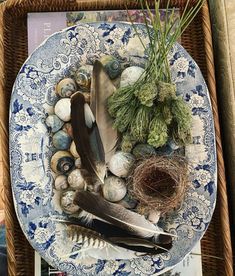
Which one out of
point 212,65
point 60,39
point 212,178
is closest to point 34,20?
point 60,39

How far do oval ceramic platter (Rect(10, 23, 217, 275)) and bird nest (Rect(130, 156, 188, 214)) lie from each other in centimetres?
6

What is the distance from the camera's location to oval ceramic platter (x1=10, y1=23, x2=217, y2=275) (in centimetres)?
97

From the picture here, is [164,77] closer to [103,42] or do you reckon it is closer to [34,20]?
[103,42]

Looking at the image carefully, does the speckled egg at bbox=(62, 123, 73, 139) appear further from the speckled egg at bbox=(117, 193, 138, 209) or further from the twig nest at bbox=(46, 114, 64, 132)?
the speckled egg at bbox=(117, 193, 138, 209)

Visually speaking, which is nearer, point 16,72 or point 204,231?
point 204,231

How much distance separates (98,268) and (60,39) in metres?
0.49

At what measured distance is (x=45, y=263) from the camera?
1.02 m

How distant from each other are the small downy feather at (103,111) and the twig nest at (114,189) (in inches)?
1.7

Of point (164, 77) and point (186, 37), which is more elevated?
point (186, 37)

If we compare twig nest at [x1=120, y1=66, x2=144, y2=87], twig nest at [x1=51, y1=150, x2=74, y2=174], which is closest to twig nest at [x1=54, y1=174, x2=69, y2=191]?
twig nest at [x1=51, y1=150, x2=74, y2=174]

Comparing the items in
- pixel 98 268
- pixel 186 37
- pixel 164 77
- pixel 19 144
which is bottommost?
pixel 98 268

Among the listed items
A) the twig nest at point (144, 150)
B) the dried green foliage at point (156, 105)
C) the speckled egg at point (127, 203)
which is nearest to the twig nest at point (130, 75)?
the dried green foliage at point (156, 105)

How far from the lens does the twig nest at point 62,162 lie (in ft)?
3.22

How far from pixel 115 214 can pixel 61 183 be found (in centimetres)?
13
